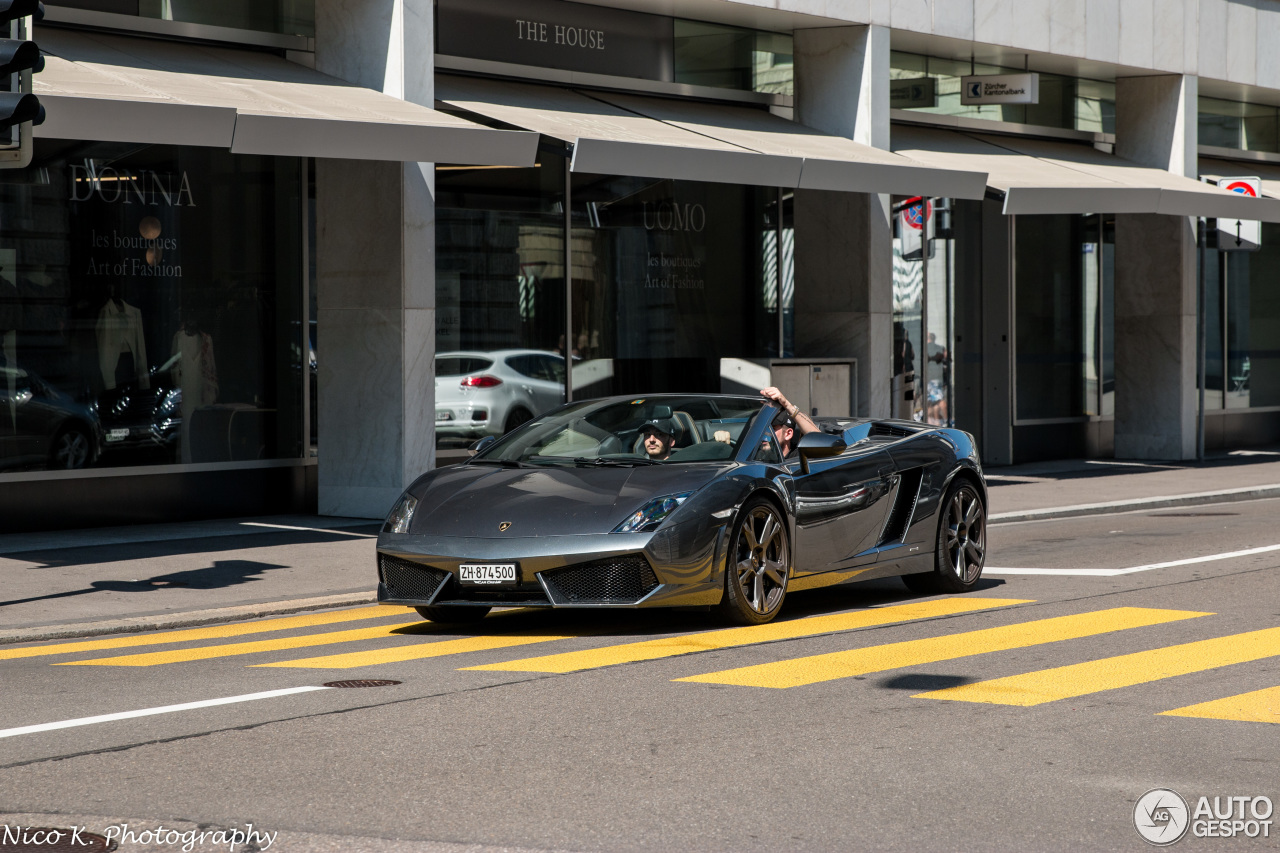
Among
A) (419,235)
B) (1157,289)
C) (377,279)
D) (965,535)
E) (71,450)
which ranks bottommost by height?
(965,535)

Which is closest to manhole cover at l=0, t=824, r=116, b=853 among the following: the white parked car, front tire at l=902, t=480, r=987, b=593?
front tire at l=902, t=480, r=987, b=593

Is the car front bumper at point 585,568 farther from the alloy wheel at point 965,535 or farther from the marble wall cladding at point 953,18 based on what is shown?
the marble wall cladding at point 953,18

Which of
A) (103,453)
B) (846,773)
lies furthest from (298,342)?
(846,773)

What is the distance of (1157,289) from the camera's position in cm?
2434

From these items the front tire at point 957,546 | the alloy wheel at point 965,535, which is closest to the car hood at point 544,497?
the front tire at point 957,546

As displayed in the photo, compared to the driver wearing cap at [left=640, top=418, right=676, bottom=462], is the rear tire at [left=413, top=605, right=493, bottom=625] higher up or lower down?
lower down

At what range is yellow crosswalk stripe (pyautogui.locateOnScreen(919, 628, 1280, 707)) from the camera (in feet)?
22.9

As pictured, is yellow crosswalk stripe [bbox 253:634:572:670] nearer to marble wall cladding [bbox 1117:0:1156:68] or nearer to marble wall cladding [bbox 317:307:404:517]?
marble wall cladding [bbox 317:307:404:517]

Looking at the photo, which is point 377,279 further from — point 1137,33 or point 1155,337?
point 1155,337

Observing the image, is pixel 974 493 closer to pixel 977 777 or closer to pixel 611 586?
pixel 611 586

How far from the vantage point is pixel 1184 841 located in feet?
15.6

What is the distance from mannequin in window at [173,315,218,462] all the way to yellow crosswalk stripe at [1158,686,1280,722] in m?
10.7

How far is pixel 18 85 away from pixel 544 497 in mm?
4018

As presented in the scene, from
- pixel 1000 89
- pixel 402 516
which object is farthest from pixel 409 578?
pixel 1000 89
